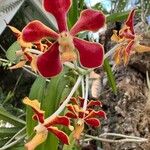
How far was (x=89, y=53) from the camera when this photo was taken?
0.86 metres

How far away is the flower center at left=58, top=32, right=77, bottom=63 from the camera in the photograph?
2.73 ft

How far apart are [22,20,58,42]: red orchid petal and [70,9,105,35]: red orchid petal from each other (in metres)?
0.05

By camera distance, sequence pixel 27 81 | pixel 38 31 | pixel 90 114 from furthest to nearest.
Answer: pixel 27 81 → pixel 90 114 → pixel 38 31

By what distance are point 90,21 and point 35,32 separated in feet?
0.34

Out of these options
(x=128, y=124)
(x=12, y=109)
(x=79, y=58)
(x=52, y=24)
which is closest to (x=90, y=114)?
(x=79, y=58)

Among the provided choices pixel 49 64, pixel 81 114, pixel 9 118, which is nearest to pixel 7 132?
pixel 9 118

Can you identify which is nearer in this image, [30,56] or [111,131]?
[30,56]

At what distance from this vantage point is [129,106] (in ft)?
4.67

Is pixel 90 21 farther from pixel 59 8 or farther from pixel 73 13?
pixel 73 13

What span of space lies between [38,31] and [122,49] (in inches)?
11.9

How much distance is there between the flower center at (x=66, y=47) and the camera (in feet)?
2.73

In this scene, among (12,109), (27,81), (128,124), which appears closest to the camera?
(128,124)

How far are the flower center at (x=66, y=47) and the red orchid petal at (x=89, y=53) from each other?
2 cm

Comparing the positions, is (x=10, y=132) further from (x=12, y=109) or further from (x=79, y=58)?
(x=79, y=58)
